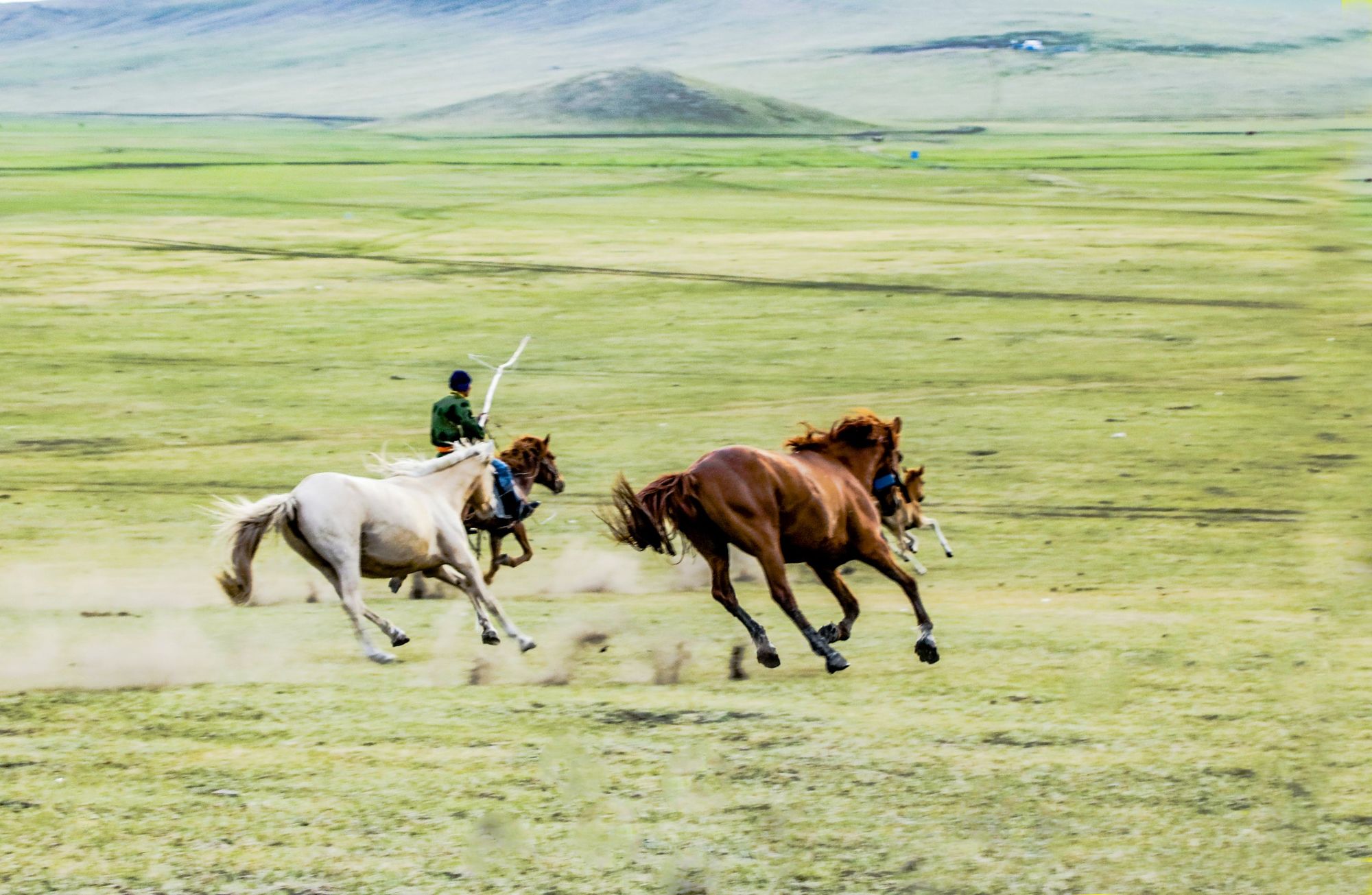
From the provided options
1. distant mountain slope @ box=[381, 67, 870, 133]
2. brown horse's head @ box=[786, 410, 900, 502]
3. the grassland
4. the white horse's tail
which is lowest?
distant mountain slope @ box=[381, 67, 870, 133]

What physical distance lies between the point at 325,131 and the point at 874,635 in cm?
11434

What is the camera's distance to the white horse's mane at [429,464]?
461 inches

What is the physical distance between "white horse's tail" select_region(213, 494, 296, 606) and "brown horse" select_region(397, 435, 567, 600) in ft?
6.92

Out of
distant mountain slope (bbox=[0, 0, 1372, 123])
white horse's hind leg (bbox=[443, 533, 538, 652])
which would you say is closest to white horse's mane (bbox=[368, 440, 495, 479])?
white horse's hind leg (bbox=[443, 533, 538, 652])

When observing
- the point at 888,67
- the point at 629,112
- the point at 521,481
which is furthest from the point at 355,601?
the point at 888,67

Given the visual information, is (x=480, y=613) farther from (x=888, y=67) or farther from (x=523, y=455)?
(x=888, y=67)

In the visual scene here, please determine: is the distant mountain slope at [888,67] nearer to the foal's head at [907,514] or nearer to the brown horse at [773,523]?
Result: the foal's head at [907,514]

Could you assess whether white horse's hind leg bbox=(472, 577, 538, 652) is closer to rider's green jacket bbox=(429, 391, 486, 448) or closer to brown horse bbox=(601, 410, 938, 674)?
brown horse bbox=(601, 410, 938, 674)

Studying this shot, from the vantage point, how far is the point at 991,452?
18266 millimetres

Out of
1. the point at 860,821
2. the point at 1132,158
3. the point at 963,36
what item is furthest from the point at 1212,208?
the point at 963,36

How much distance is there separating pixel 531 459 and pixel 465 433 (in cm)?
68

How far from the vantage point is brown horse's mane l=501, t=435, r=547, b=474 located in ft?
44.4

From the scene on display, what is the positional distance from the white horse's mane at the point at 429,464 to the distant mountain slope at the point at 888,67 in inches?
4368

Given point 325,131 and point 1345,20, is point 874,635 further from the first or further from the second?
point 1345,20
